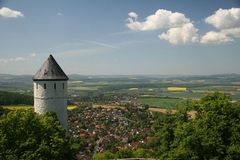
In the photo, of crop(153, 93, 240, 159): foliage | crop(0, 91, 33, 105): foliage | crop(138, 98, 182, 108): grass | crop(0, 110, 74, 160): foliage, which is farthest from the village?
crop(153, 93, 240, 159): foliage

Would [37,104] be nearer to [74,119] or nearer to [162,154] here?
[162,154]

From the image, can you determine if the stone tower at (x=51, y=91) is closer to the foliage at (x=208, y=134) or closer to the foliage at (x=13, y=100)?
the foliage at (x=208, y=134)

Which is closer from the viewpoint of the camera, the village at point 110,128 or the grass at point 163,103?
the village at point 110,128

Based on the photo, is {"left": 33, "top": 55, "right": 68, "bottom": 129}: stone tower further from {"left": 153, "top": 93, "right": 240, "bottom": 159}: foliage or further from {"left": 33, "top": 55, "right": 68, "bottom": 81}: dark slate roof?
{"left": 153, "top": 93, "right": 240, "bottom": 159}: foliage

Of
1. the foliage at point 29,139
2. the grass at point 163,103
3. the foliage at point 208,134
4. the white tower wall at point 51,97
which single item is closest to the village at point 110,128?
the white tower wall at point 51,97

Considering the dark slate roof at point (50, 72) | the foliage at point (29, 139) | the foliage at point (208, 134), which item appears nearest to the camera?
the foliage at point (29, 139)

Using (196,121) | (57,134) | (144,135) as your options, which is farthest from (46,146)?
(144,135)
